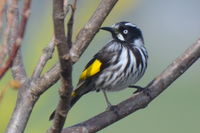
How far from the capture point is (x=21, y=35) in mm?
1874

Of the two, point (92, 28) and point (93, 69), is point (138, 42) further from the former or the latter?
point (92, 28)

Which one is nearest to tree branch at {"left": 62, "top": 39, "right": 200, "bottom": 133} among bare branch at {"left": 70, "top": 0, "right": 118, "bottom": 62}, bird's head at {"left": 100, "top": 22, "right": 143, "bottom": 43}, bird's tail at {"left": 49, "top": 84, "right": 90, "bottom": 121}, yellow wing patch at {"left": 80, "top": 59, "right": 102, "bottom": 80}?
bare branch at {"left": 70, "top": 0, "right": 118, "bottom": 62}

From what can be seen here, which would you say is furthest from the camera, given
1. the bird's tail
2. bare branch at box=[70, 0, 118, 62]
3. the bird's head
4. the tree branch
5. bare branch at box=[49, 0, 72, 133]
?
the bird's head

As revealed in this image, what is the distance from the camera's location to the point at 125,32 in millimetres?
5578

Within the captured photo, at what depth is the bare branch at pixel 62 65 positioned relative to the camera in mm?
2189

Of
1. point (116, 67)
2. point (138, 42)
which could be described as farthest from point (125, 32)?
point (116, 67)

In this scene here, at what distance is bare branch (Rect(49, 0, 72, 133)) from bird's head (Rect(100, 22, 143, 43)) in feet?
8.83

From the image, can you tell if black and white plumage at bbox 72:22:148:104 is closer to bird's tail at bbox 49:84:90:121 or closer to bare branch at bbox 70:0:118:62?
bird's tail at bbox 49:84:90:121

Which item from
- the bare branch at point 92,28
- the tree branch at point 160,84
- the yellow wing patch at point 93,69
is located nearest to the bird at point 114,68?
the yellow wing patch at point 93,69

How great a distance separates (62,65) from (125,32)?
3.19m

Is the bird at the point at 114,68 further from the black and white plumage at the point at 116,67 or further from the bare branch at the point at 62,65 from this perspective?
the bare branch at the point at 62,65

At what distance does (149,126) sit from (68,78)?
11.2 m

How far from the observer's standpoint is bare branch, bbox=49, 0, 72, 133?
86.2 inches

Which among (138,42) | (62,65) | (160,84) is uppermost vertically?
(62,65)
